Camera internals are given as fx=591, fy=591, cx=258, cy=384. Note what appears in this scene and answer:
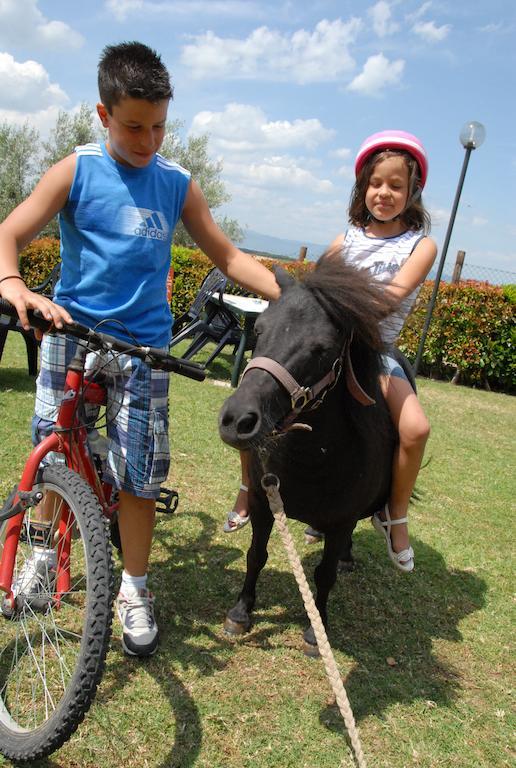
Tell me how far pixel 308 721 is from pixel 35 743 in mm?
1179

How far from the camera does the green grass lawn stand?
2379 millimetres

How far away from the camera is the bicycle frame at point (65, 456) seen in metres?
2.27

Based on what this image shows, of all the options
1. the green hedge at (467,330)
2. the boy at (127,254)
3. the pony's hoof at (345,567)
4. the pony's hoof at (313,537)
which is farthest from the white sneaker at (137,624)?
the green hedge at (467,330)

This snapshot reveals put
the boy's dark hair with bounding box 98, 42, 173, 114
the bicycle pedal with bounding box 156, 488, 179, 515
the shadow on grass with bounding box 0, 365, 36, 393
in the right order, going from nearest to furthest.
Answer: the boy's dark hair with bounding box 98, 42, 173, 114
the bicycle pedal with bounding box 156, 488, 179, 515
the shadow on grass with bounding box 0, 365, 36, 393

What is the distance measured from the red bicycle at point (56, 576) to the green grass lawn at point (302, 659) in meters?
0.23

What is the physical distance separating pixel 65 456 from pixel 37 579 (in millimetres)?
510

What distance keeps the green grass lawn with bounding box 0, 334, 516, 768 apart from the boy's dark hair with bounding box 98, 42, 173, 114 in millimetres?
2390

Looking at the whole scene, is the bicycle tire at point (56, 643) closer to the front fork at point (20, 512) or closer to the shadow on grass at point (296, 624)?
the front fork at point (20, 512)

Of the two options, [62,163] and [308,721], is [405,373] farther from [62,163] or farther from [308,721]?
[62,163]

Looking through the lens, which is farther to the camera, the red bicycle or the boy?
the boy

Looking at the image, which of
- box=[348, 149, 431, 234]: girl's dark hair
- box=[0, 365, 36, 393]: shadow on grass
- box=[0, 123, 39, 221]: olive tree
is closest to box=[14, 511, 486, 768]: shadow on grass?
box=[348, 149, 431, 234]: girl's dark hair

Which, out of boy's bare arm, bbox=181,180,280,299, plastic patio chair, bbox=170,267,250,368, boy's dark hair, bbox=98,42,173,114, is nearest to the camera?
boy's dark hair, bbox=98,42,173,114

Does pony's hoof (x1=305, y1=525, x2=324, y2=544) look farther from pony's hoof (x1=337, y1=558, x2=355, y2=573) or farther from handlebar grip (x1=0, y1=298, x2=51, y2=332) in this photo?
handlebar grip (x1=0, y1=298, x2=51, y2=332)

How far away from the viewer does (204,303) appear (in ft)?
30.1
